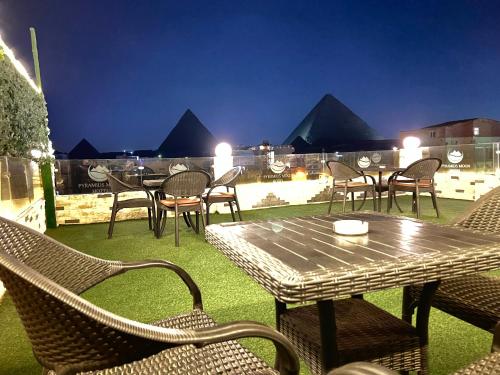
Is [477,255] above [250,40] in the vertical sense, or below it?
below

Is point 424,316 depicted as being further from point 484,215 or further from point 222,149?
point 222,149

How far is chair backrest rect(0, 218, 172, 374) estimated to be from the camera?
2.54 feet

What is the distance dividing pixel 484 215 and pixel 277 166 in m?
5.92

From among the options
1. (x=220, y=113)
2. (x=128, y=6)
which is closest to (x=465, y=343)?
(x=128, y=6)

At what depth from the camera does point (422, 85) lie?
128 feet

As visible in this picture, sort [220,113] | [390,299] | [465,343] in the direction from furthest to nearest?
1. [220,113]
2. [390,299]
3. [465,343]

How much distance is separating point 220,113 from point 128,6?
88.8ft

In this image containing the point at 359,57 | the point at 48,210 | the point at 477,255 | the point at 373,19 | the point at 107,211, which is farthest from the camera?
the point at 359,57

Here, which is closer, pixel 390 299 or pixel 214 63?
pixel 390 299

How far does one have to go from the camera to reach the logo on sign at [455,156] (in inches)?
304

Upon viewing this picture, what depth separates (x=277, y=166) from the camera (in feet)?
24.9

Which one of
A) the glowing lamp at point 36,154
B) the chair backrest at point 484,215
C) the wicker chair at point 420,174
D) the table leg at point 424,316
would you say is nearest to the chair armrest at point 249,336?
the table leg at point 424,316

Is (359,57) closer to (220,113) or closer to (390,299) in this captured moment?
(220,113)

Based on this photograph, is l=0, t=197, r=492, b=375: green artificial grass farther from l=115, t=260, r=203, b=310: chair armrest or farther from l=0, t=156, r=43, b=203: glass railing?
l=0, t=156, r=43, b=203: glass railing
